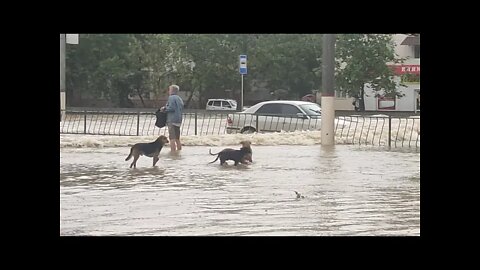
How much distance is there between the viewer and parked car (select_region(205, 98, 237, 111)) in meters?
47.6

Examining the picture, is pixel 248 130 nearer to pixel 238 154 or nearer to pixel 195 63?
pixel 238 154

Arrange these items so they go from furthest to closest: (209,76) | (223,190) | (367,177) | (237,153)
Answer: (209,76) < (237,153) < (367,177) < (223,190)

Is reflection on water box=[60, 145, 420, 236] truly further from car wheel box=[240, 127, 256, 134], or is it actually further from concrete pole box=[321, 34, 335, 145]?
car wheel box=[240, 127, 256, 134]

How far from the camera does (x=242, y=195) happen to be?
10953mm

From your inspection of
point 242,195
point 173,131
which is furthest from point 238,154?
point 242,195

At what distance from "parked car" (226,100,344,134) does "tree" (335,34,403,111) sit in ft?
75.6

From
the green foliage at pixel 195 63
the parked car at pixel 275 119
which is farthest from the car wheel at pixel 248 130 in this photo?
the green foliage at pixel 195 63

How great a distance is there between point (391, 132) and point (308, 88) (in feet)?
99.6

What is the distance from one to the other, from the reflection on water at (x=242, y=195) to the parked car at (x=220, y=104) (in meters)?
30.9

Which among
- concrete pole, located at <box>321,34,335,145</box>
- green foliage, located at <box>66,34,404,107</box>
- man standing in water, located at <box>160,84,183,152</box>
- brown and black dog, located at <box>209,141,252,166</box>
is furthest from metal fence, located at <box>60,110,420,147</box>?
green foliage, located at <box>66,34,404,107</box>
